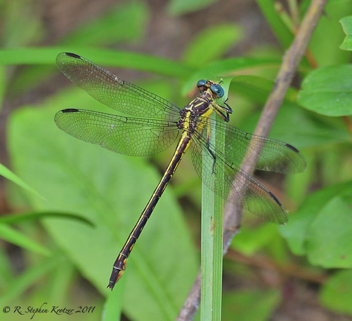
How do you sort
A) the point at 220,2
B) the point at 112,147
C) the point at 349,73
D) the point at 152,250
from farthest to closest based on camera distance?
the point at 220,2
the point at 152,250
the point at 112,147
the point at 349,73

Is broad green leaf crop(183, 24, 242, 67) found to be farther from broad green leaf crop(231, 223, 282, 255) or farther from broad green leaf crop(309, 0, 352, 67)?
broad green leaf crop(231, 223, 282, 255)

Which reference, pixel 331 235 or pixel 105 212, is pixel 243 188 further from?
pixel 105 212

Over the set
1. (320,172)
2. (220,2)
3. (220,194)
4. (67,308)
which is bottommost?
(67,308)

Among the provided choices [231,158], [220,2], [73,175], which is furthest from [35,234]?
[220,2]

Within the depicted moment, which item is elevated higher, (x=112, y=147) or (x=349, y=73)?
(x=349, y=73)

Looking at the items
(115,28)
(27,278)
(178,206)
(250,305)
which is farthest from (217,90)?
(115,28)

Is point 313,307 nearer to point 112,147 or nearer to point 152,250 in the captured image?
point 152,250
